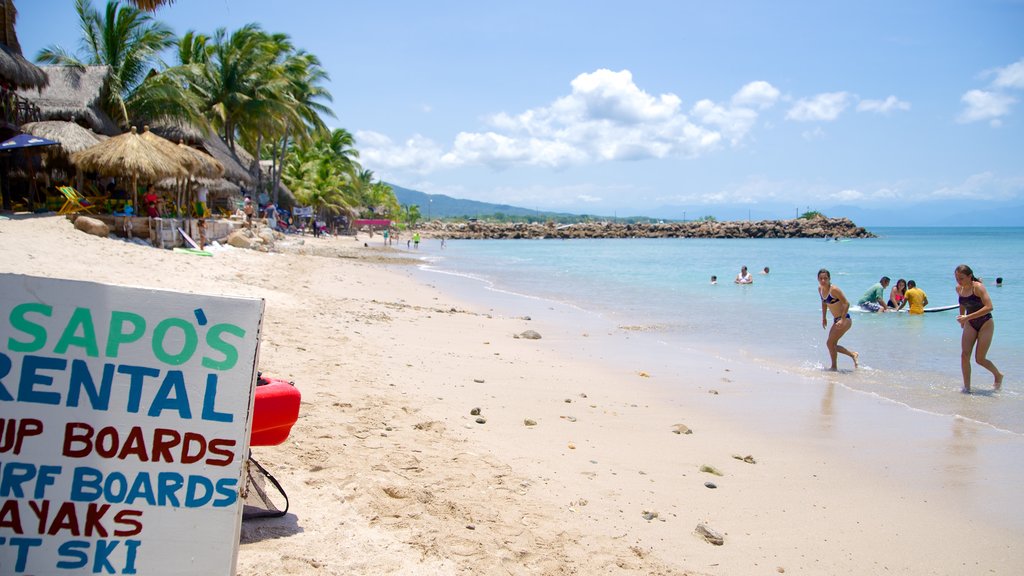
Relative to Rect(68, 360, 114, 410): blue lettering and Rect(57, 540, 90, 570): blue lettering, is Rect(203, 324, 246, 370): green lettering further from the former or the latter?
Rect(57, 540, 90, 570): blue lettering

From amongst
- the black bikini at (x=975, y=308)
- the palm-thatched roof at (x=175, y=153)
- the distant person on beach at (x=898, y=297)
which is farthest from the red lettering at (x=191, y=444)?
the distant person on beach at (x=898, y=297)

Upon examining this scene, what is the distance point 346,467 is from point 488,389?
9.05 feet

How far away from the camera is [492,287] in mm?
20938

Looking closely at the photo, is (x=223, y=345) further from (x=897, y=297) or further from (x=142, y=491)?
(x=897, y=297)

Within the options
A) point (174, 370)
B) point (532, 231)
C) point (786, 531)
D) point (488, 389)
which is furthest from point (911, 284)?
point (532, 231)

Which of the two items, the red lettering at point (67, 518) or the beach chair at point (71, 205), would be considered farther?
the beach chair at point (71, 205)

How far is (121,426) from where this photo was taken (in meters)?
2.37

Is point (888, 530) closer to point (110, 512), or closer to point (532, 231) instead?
point (110, 512)

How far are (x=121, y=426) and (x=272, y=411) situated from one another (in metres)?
0.75

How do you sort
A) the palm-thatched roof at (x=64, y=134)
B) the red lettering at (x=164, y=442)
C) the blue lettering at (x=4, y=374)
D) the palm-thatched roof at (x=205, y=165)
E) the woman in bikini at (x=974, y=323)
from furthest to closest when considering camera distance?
the palm-thatched roof at (x=205, y=165)
the palm-thatched roof at (x=64, y=134)
the woman in bikini at (x=974, y=323)
the red lettering at (x=164, y=442)
the blue lettering at (x=4, y=374)

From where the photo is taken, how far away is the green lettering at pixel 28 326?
230 cm

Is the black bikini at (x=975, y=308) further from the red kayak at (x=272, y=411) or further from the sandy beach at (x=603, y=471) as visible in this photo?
the red kayak at (x=272, y=411)

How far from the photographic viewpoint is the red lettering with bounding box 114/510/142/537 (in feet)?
7.75

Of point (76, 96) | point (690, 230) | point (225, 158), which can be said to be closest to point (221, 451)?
point (76, 96)
